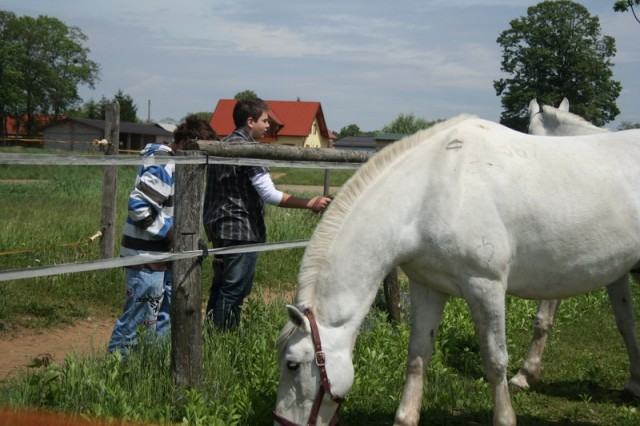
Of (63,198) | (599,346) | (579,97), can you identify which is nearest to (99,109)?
(579,97)

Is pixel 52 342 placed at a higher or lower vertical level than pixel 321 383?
lower

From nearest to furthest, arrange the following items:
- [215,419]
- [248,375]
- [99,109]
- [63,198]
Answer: [215,419]
[248,375]
[63,198]
[99,109]

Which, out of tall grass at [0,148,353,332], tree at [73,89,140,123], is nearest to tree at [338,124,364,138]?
tree at [73,89,140,123]

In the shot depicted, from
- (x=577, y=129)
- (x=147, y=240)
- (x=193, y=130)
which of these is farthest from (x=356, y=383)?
(x=577, y=129)

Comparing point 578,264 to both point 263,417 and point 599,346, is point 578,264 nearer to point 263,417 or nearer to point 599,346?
point 263,417

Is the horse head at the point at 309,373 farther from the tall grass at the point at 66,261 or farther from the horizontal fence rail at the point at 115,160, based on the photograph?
the tall grass at the point at 66,261

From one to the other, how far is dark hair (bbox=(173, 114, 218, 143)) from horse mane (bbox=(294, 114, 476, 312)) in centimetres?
179

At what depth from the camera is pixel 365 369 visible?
16.3 ft

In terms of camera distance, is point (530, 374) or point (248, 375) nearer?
point (248, 375)

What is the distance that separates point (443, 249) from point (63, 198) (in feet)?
42.0

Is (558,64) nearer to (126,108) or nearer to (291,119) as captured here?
(291,119)

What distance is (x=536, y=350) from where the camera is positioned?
18.0 ft

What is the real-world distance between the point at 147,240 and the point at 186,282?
40.0 inches

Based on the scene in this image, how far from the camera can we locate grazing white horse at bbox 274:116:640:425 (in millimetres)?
3592
